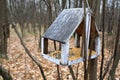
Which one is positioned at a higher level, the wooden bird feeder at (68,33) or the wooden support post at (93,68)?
the wooden bird feeder at (68,33)

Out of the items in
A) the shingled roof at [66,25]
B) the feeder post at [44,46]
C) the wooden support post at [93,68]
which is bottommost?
the wooden support post at [93,68]

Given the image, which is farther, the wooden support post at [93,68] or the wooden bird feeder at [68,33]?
the wooden support post at [93,68]

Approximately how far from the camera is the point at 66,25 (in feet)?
5.92

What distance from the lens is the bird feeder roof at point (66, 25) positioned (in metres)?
1.72

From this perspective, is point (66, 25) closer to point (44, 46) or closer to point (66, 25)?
point (66, 25)

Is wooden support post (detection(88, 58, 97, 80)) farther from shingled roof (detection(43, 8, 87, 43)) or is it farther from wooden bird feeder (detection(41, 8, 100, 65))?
shingled roof (detection(43, 8, 87, 43))

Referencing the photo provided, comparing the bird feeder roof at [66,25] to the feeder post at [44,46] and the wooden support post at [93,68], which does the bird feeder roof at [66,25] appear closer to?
the feeder post at [44,46]

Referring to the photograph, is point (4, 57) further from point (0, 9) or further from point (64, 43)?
point (64, 43)

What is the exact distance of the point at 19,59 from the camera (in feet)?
21.7

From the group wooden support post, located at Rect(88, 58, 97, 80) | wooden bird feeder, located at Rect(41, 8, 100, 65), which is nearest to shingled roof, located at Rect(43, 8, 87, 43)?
wooden bird feeder, located at Rect(41, 8, 100, 65)

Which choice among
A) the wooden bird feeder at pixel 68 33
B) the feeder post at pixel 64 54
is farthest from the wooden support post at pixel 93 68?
the feeder post at pixel 64 54

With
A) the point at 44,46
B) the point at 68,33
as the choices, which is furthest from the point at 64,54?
the point at 44,46

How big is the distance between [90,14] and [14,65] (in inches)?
175

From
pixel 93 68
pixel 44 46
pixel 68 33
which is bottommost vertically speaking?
pixel 93 68
